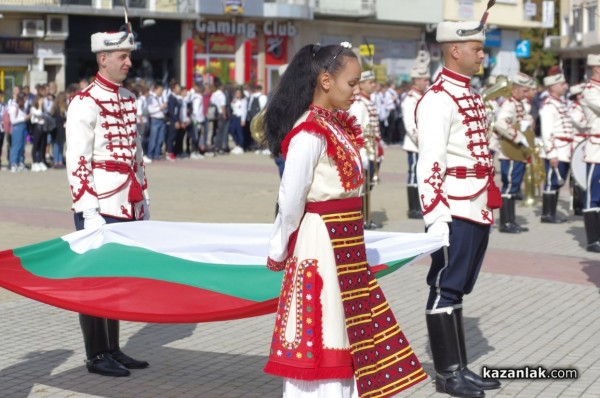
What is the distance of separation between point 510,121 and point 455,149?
9.21 meters

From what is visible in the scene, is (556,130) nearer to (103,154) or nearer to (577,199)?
(577,199)

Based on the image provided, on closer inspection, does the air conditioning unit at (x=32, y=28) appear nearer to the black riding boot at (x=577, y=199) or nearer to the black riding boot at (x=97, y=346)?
the black riding boot at (x=577, y=199)

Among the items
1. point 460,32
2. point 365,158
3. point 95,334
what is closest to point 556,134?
point 365,158

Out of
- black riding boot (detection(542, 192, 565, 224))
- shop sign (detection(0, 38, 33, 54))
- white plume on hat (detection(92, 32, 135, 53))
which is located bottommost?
black riding boot (detection(542, 192, 565, 224))

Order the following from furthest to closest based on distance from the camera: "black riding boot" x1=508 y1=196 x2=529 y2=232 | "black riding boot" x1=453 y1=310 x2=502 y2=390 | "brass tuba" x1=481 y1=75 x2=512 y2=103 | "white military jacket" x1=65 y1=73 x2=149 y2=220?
"black riding boot" x1=508 y1=196 x2=529 y2=232
"brass tuba" x1=481 y1=75 x2=512 y2=103
"white military jacket" x1=65 y1=73 x2=149 y2=220
"black riding boot" x1=453 y1=310 x2=502 y2=390

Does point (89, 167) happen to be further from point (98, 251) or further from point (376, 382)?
point (376, 382)

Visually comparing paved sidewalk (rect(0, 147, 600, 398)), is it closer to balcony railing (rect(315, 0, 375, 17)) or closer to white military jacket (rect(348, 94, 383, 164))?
white military jacket (rect(348, 94, 383, 164))

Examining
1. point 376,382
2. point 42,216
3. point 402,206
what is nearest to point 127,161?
point 376,382

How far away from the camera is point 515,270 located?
12.4 m

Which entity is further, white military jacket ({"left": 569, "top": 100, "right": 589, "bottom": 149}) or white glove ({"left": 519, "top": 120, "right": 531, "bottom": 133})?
white glove ({"left": 519, "top": 120, "right": 531, "bottom": 133})

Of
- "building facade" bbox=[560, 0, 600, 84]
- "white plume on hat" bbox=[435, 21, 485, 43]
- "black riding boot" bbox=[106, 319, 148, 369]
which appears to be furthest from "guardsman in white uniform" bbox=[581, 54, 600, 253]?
"building facade" bbox=[560, 0, 600, 84]

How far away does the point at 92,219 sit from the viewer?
7410 mm

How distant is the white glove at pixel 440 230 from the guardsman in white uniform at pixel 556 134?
964cm

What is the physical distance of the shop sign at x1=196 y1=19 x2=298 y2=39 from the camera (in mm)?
46781
